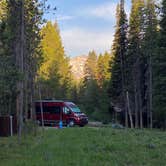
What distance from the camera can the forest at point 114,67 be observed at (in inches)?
1216

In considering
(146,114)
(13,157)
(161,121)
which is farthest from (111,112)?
(13,157)

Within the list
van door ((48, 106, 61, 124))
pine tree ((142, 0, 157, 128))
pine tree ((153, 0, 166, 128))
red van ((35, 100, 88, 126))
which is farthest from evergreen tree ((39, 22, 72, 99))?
pine tree ((153, 0, 166, 128))

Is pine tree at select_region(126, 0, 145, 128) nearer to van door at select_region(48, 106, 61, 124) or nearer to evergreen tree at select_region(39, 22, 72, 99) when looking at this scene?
evergreen tree at select_region(39, 22, 72, 99)

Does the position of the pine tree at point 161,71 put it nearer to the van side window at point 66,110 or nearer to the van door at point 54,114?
the van side window at point 66,110

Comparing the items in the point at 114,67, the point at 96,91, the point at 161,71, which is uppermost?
the point at 114,67

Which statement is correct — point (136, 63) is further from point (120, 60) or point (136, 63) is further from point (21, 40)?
point (21, 40)

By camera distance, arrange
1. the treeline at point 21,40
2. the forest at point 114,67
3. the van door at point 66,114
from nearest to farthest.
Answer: the treeline at point 21,40 < the forest at point 114,67 < the van door at point 66,114

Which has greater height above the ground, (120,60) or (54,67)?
(54,67)

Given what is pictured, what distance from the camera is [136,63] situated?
62375 mm

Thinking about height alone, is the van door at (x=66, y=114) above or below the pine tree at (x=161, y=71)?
below

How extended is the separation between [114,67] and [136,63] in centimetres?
317

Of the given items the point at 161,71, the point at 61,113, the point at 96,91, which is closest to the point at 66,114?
the point at 61,113

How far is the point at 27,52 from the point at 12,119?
6.01 m

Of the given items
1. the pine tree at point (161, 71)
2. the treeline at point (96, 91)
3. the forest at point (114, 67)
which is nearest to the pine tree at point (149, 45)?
the forest at point (114, 67)
